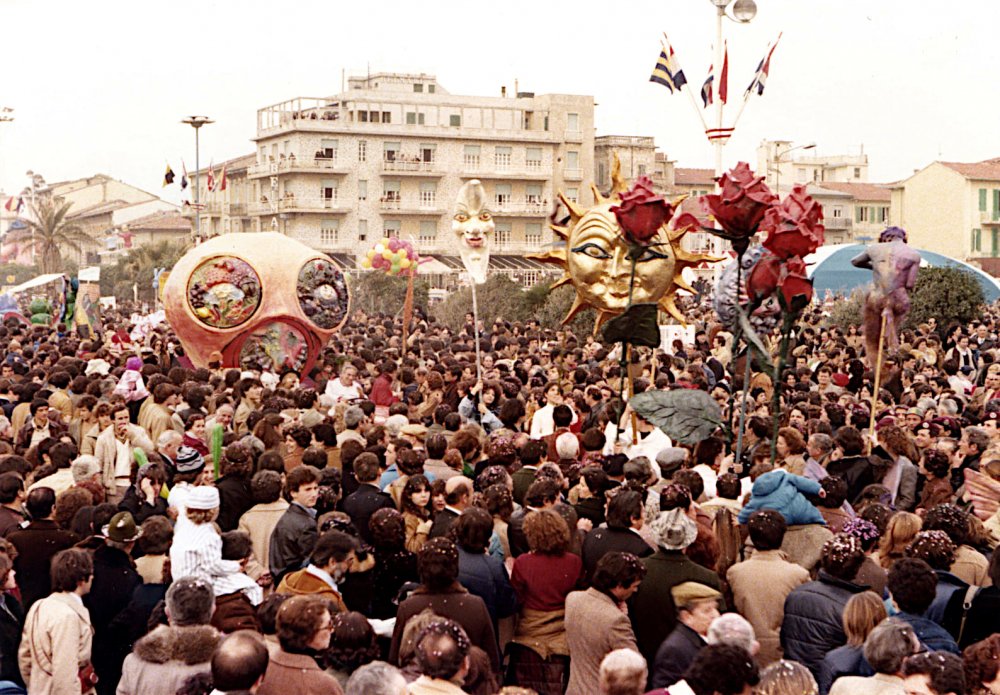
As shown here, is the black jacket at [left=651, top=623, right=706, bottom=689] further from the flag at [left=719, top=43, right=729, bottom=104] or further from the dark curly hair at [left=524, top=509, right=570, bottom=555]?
the flag at [left=719, top=43, right=729, bottom=104]

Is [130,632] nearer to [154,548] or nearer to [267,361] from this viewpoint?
[154,548]

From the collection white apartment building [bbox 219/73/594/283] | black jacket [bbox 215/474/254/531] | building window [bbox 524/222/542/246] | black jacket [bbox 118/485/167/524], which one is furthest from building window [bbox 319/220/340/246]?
black jacket [bbox 118/485/167/524]

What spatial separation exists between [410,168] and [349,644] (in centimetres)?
5655

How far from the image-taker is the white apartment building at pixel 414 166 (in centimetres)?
6022

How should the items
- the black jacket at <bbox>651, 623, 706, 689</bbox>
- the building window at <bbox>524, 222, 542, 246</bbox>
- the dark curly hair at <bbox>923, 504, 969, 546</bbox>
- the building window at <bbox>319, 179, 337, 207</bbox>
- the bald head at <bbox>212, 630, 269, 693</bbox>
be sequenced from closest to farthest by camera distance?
1. the bald head at <bbox>212, 630, 269, 693</bbox>
2. the black jacket at <bbox>651, 623, 706, 689</bbox>
3. the dark curly hair at <bbox>923, 504, 969, 546</bbox>
4. the building window at <bbox>319, 179, 337, 207</bbox>
5. the building window at <bbox>524, 222, 542, 246</bbox>

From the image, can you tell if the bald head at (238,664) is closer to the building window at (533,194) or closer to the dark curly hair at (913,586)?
the dark curly hair at (913,586)

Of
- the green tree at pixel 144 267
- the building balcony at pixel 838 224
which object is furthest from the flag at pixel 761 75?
the building balcony at pixel 838 224

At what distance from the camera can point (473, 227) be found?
14.5 m

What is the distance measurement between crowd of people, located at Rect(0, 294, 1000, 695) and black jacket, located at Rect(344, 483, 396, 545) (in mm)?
38

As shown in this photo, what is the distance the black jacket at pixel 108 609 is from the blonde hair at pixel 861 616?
139 inches

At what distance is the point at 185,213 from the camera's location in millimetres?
82438

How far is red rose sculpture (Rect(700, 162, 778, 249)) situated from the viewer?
9.62m

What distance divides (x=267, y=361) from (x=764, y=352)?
11.1 meters

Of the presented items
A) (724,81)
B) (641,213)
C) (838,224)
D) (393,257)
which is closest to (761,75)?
(724,81)
